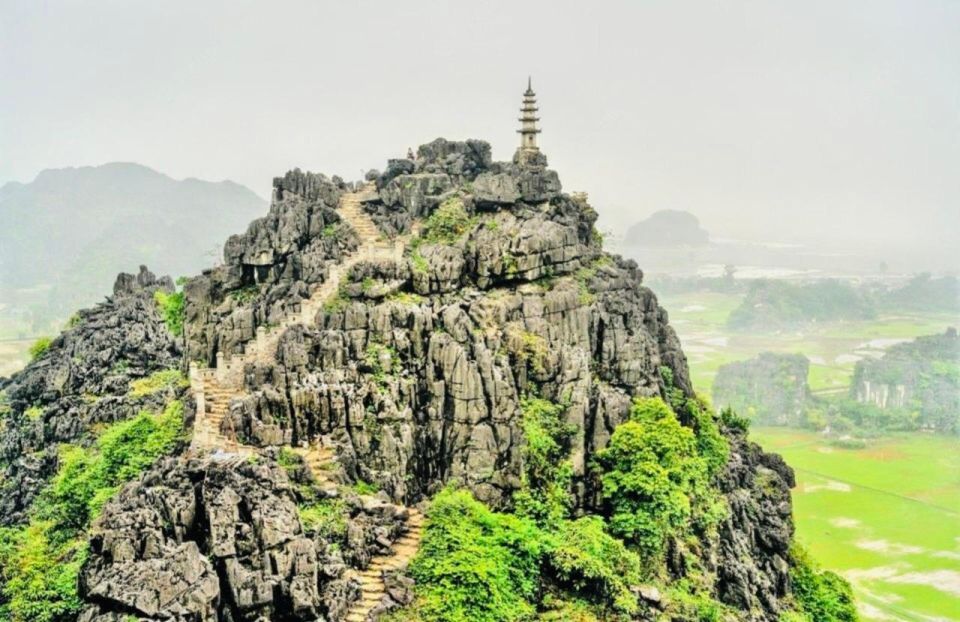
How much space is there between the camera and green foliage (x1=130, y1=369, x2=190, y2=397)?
38.7 meters

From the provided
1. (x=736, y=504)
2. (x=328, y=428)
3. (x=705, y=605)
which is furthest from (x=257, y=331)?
(x=736, y=504)

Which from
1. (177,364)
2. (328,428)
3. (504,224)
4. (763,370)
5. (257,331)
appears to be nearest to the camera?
(328,428)

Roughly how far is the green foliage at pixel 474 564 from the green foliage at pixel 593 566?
864 mm

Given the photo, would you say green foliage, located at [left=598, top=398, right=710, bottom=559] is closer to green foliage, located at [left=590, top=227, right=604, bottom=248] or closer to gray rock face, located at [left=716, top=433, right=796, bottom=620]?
gray rock face, located at [left=716, top=433, right=796, bottom=620]

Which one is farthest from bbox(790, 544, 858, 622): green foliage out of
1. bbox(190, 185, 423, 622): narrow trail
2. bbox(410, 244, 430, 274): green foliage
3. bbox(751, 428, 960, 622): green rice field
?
bbox(410, 244, 430, 274): green foliage

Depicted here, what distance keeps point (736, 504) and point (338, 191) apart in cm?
2420

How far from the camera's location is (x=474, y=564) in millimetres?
29188

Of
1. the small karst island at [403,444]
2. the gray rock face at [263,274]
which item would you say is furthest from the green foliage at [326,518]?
the gray rock face at [263,274]

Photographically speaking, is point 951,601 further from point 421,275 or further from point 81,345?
point 81,345

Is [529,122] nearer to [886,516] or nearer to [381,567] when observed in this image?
[381,567]

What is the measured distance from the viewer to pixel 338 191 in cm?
4528

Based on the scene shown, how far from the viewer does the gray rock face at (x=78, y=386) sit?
39.0 meters

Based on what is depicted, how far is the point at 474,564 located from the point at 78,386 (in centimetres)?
2499

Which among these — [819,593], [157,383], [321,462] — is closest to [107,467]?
[157,383]
